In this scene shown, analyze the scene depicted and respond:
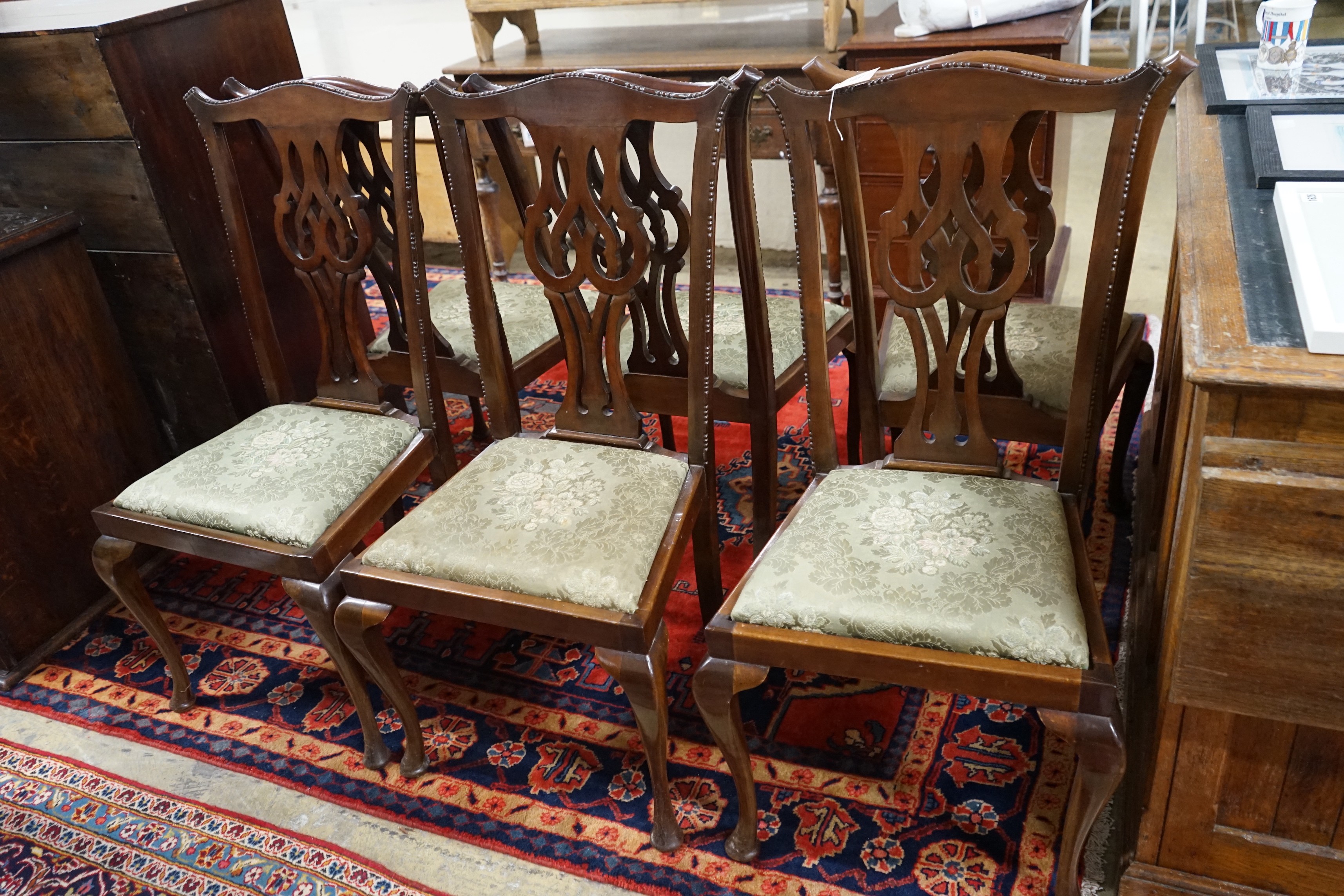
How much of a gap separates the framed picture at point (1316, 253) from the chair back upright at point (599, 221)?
2.29ft

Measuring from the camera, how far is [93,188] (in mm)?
1990

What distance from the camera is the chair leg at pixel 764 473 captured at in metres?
1.77

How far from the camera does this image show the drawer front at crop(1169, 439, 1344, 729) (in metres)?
0.93

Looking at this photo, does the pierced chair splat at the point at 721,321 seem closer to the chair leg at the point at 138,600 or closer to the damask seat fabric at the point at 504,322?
the damask seat fabric at the point at 504,322

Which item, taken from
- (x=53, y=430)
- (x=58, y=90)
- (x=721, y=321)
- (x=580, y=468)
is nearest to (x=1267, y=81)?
(x=721, y=321)

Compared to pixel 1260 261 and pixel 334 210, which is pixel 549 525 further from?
pixel 1260 261

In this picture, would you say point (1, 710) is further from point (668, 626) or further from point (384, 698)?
point (668, 626)

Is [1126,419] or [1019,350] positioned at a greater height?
[1019,350]

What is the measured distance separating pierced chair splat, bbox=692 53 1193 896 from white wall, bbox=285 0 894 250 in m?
1.86

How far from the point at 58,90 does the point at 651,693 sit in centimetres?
163

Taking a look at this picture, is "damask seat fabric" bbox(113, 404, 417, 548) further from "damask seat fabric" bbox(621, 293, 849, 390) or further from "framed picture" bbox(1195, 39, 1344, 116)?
"framed picture" bbox(1195, 39, 1344, 116)

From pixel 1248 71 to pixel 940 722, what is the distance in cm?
121

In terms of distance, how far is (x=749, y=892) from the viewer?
142 centimetres

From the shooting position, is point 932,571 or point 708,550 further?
point 708,550
